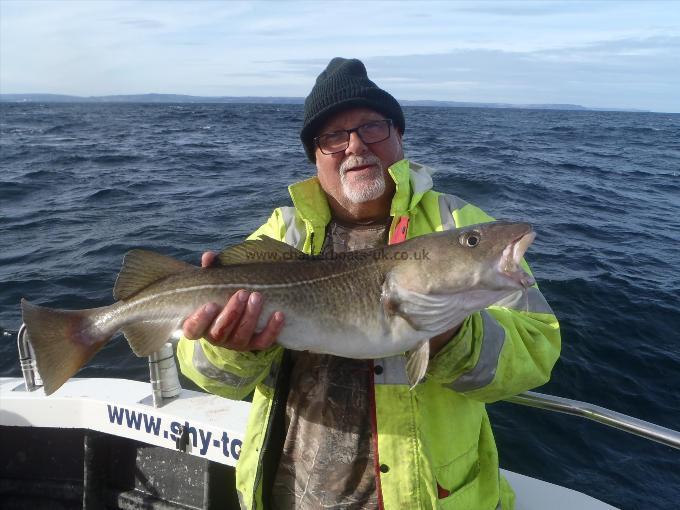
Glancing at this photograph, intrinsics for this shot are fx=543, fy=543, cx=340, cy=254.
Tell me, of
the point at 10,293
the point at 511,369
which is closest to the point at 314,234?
the point at 511,369

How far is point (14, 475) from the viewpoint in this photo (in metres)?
4.40

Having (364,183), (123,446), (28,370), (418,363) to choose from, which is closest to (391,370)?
(418,363)

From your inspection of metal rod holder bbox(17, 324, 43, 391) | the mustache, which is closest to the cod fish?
the mustache

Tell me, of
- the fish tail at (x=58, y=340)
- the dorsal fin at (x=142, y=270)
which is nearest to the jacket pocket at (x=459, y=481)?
the dorsal fin at (x=142, y=270)

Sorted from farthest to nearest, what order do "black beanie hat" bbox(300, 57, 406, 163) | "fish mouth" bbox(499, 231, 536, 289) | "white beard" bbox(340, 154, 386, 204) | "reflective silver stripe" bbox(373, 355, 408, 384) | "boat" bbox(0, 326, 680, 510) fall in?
"boat" bbox(0, 326, 680, 510) < "black beanie hat" bbox(300, 57, 406, 163) < "white beard" bbox(340, 154, 386, 204) < "reflective silver stripe" bbox(373, 355, 408, 384) < "fish mouth" bbox(499, 231, 536, 289)

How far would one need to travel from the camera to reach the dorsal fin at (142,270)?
3.04 metres

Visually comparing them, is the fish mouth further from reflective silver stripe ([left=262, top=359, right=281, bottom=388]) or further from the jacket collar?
reflective silver stripe ([left=262, top=359, right=281, bottom=388])

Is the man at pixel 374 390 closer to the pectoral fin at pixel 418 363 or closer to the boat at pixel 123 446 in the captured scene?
the pectoral fin at pixel 418 363

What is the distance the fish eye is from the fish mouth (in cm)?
16

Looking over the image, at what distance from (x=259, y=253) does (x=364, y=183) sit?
0.83 m

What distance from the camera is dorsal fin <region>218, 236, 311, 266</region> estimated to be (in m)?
2.96

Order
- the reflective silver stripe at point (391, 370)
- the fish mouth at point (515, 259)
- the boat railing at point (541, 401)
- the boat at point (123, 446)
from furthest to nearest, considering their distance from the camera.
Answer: the boat at point (123, 446)
the boat railing at point (541, 401)
the reflective silver stripe at point (391, 370)
the fish mouth at point (515, 259)

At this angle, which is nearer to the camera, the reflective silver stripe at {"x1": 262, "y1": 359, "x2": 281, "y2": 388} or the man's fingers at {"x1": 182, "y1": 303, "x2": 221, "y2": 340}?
the man's fingers at {"x1": 182, "y1": 303, "x2": 221, "y2": 340}

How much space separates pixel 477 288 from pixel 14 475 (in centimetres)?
408
